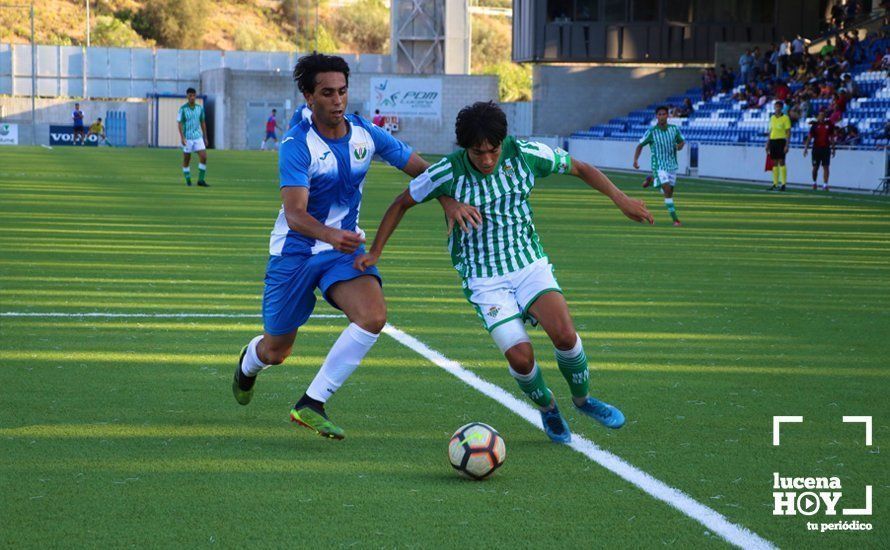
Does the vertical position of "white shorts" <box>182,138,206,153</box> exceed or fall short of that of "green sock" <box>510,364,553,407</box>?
it exceeds it

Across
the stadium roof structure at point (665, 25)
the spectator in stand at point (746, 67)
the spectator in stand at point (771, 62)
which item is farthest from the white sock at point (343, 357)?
the stadium roof structure at point (665, 25)

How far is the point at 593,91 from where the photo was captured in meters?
54.8

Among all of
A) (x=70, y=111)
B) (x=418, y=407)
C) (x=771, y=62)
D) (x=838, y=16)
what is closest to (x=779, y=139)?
(x=771, y=62)

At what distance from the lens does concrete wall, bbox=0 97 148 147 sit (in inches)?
2864

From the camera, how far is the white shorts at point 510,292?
252 inches

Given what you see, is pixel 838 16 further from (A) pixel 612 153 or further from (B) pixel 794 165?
(B) pixel 794 165

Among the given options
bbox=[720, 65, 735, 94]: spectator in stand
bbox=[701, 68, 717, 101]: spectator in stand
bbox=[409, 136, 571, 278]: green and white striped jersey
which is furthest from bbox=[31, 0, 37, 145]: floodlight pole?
bbox=[409, 136, 571, 278]: green and white striped jersey

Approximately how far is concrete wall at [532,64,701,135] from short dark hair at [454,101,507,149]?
4827 cm

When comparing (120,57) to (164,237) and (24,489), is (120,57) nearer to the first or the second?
(164,237)

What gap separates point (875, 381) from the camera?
8.12m

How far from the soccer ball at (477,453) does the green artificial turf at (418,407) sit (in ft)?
0.34

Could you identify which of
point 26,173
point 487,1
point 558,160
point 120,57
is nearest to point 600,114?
point 26,173

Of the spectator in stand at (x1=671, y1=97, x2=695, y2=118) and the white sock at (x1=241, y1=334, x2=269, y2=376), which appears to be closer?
the white sock at (x1=241, y1=334, x2=269, y2=376)

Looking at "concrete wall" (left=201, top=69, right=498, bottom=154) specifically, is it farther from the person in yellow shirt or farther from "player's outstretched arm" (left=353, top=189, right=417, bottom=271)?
"player's outstretched arm" (left=353, top=189, right=417, bottom=271)
